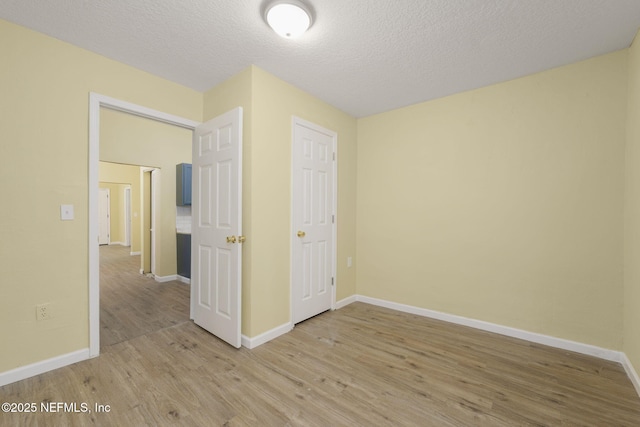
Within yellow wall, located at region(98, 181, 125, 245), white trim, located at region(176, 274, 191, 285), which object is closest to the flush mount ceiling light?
white trim, located at region(176, 274, 191, 285)

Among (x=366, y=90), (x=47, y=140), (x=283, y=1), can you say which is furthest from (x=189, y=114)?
(x=366, y=90)

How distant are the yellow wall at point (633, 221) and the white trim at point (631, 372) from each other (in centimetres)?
4

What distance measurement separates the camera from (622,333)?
85.4 inches

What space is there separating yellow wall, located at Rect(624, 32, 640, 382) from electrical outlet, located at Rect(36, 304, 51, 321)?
166 inches

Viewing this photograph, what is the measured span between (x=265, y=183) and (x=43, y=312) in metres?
1.92

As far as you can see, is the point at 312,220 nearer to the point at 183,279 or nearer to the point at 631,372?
the point at 631,372

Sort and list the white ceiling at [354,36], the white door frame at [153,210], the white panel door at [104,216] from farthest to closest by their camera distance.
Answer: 1. the white panel door at [104,216]
2. the white door frame at [153,210]
3. the white ceiling at [354,36]

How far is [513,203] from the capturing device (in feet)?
8.61

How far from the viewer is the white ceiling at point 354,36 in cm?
174

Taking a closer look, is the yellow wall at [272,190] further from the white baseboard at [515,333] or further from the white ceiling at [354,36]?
the white baseboard at [515,333]

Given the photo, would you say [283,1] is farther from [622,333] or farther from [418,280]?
[622,333]

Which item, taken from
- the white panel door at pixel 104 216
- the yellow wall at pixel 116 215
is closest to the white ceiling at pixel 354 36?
the yellow wall at pixel 116 215

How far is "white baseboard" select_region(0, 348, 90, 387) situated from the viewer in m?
1.87

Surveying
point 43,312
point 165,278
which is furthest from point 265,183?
point 165,278
